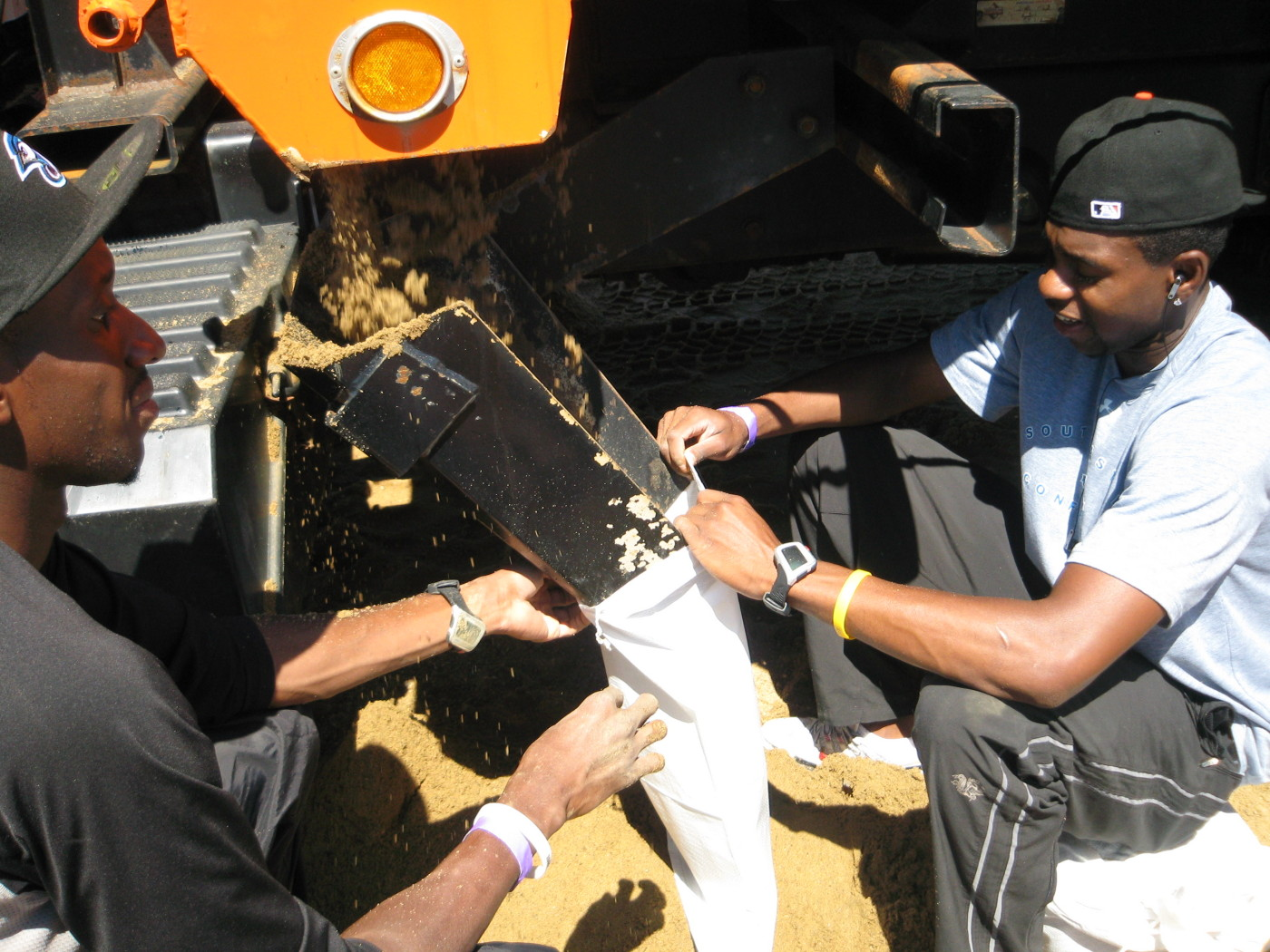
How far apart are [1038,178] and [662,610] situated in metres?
1.37

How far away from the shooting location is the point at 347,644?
194 centimetres

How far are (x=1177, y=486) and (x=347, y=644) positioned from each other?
1.57 metres

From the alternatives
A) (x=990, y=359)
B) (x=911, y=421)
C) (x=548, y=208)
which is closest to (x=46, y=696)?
(x=548, y=208)

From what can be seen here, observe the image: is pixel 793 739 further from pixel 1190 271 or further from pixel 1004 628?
pixel 1190 271

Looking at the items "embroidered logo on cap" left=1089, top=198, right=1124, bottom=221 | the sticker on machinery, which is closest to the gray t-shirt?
"embroidered logo on cap" left=1089, top=198, right=1124, bottom=221

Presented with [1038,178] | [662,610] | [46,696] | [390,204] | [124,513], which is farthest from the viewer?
[1038,178]

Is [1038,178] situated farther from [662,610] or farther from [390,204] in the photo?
[390,204]

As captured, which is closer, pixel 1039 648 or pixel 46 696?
pixel 46 696

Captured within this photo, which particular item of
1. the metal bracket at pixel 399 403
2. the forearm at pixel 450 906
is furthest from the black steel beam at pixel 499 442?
the forearm at pixel 450 906

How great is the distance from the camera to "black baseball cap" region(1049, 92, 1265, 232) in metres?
1.62

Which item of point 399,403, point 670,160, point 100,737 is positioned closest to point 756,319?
point 670,160

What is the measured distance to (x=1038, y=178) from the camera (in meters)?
2.23

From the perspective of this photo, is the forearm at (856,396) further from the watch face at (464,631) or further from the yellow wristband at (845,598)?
the watch face at (464,631)

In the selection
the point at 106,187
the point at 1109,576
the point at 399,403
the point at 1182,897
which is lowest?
the point at 1182,897
